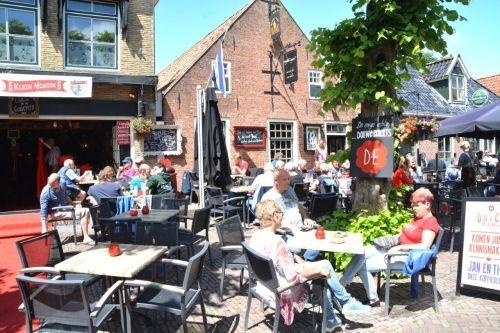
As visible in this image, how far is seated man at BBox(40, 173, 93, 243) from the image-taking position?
7168 millimetres

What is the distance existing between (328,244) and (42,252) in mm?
2892

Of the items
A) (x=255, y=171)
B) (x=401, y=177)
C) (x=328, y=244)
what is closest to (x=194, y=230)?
(x=328, y=244)

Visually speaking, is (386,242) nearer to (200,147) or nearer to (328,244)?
(328,244)

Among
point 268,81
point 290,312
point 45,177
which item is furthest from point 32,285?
point 268,81

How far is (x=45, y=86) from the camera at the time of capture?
10531mm

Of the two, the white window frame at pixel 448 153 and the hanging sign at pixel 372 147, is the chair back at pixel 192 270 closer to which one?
the hanging sign at pixel 372 147

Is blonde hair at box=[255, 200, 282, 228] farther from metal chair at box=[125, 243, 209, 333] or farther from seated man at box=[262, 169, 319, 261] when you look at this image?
seated man at box=[262, 169, 319, 261]

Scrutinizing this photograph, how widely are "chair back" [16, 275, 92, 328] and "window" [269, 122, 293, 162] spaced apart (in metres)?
12.8

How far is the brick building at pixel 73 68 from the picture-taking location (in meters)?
10.6

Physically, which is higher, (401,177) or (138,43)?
(138,43)

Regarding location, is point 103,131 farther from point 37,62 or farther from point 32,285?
point 32,285

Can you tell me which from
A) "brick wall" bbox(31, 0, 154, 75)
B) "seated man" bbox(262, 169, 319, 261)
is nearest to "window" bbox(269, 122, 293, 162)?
"brick wall" bbox(31, 0, 154, 75)

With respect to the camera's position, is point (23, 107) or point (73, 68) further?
point (73, 68)

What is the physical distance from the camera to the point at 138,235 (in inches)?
190
